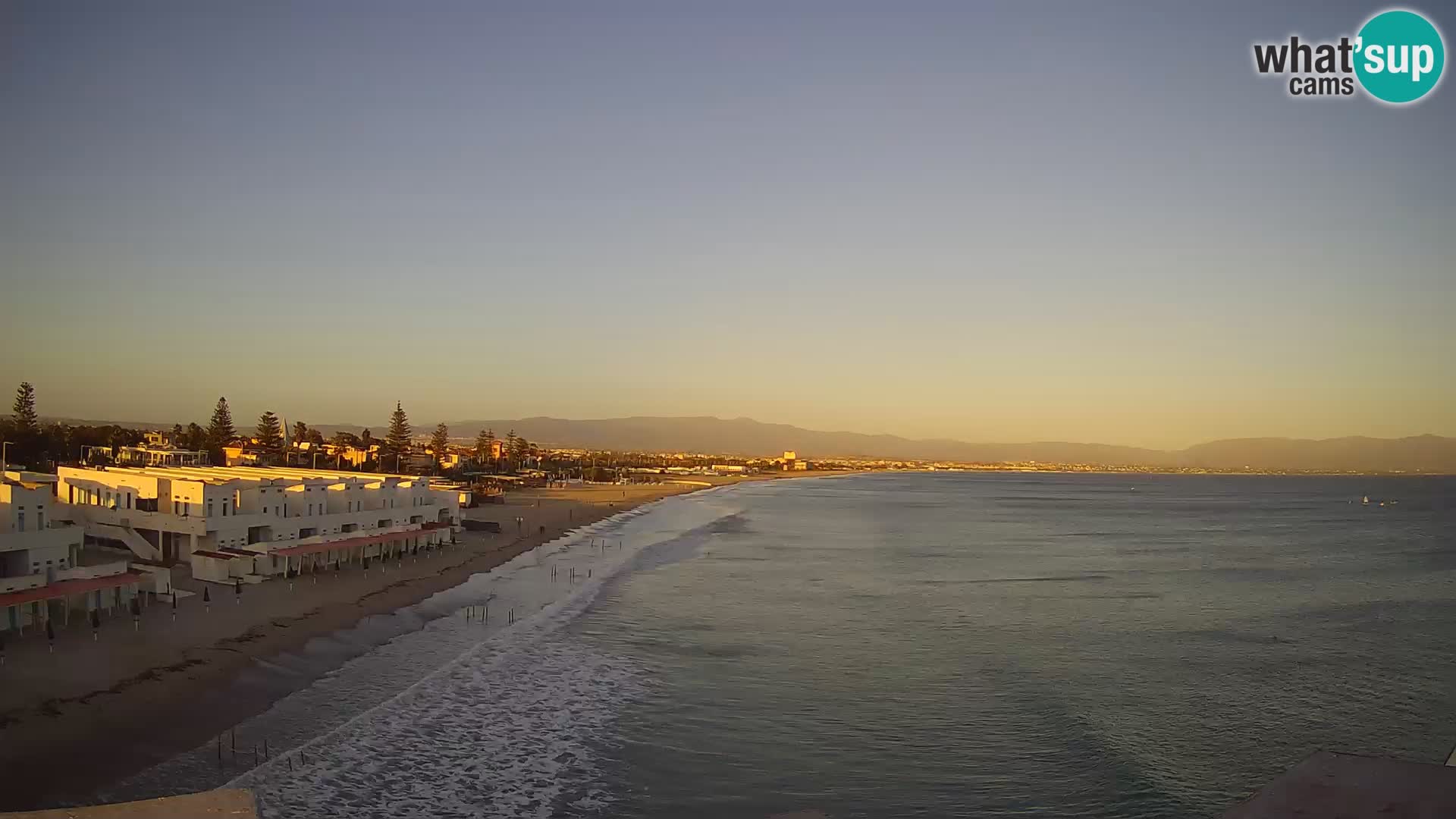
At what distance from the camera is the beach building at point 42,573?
70.1 ft

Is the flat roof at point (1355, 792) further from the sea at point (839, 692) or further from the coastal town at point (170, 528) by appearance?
the coastal town at point (170, 528)

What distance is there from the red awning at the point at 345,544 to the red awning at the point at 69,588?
7.11 metres

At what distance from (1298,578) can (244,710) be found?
44620 millimetres

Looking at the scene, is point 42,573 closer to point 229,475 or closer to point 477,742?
point 477,742

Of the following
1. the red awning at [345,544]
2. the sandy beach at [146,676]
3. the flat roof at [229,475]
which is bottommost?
the sandy beach at [146,676]

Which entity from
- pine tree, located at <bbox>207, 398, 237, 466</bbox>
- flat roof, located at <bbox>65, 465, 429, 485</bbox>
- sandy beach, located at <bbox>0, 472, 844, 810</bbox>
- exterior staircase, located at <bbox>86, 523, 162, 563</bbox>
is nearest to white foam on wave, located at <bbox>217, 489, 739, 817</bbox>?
sandy beach, located at <bbox>0, 472, 844, 810</bbox>

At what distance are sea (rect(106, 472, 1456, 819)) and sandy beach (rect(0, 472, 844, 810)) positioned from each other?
2.75ft

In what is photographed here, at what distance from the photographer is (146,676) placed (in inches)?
728

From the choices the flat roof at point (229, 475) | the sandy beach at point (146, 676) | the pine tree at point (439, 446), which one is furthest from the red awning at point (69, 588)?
the pine tree at point (439, 446)

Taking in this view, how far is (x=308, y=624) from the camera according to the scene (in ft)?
81.9

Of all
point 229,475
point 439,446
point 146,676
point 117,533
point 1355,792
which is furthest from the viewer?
point 439,446

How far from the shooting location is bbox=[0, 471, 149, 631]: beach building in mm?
21375

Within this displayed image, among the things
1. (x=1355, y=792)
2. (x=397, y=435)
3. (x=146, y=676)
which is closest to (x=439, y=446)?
(x=397, y=435)

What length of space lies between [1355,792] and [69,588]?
85.6 ft
